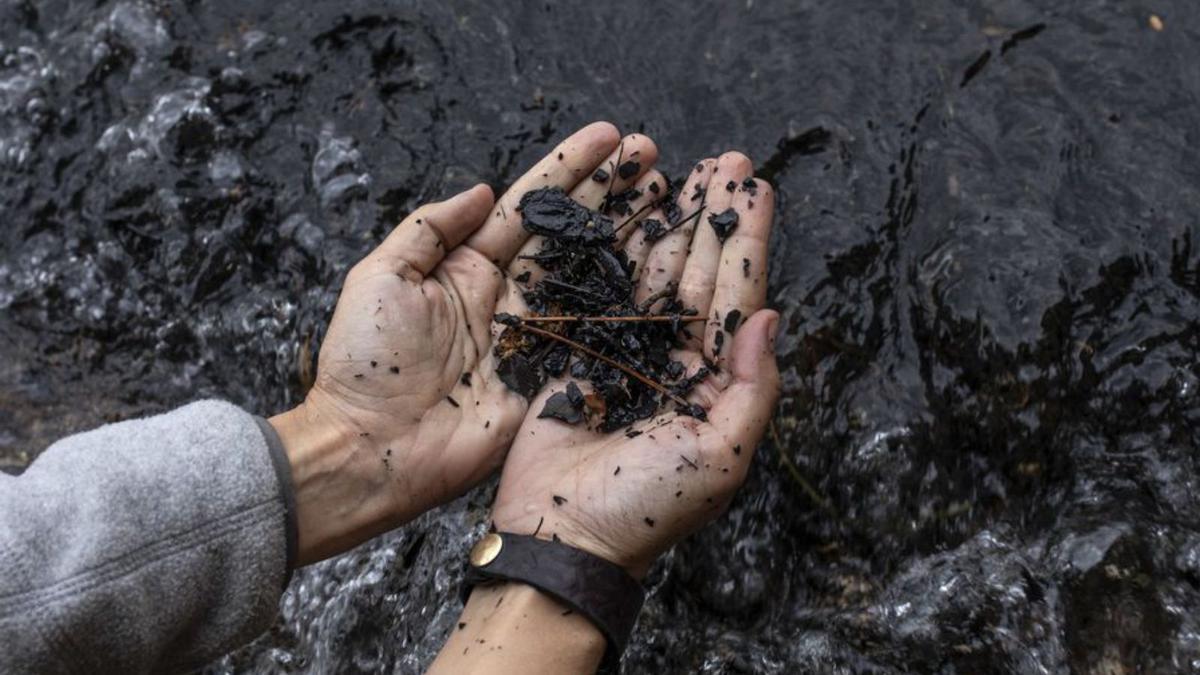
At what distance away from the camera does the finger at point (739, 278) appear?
2.91 metres

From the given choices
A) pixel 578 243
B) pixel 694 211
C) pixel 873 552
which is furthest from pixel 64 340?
pixel 873 552

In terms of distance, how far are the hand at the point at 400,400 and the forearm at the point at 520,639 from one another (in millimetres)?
414

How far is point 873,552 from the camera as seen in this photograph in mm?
3246

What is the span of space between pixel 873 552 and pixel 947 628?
292 mm

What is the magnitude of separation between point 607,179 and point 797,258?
0.70 m

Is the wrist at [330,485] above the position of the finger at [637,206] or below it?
below

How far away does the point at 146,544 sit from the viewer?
236 cm

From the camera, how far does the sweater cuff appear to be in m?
2.56

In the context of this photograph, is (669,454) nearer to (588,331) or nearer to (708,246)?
(588,331)

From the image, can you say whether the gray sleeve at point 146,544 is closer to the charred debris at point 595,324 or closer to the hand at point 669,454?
the hand at point 669,454

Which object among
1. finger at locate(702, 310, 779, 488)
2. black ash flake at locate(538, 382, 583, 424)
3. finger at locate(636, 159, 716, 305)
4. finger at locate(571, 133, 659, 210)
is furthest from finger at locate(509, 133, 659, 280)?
finger at locate(702, 310, 779, 488)

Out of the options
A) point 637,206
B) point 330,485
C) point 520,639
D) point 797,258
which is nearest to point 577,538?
point 520,639

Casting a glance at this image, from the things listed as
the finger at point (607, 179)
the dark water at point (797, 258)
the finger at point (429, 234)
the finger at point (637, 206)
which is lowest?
the dark water at point (797, 258)

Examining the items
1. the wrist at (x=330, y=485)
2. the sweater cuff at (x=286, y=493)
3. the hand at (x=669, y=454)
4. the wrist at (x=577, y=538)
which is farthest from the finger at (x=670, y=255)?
the sweater cuff at (x=286, y=493)
